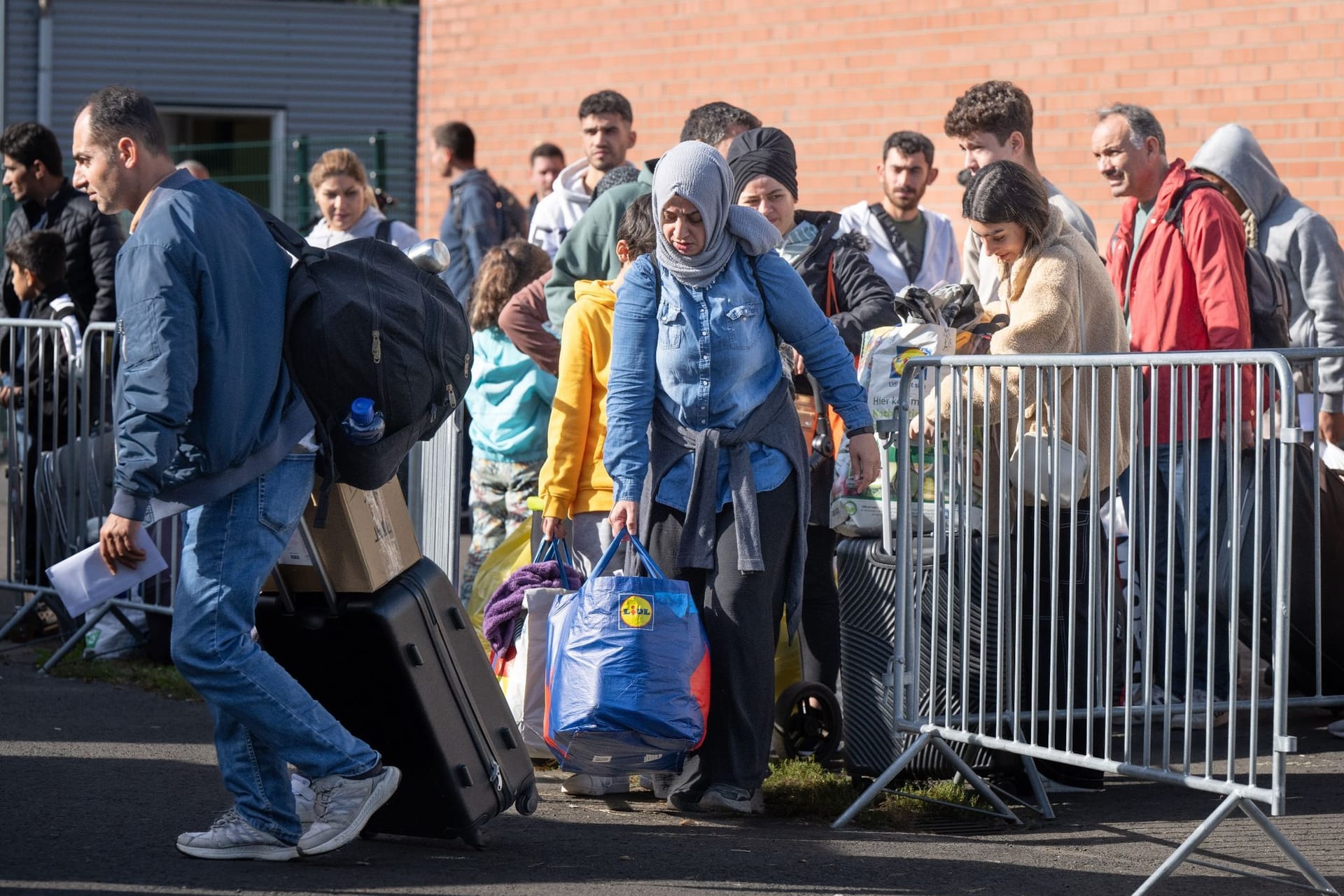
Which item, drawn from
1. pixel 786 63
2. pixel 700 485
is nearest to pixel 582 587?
pixel 700 485

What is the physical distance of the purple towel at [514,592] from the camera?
5480mm

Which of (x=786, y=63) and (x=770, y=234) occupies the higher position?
(x=786, y=63)

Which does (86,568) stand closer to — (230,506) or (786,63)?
(230,506)

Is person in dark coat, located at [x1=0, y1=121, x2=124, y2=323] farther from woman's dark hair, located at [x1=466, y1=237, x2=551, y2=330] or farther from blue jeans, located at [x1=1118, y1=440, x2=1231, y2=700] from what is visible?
blue jeans, located at [x1=1118, y1=440, x2=1231, y2=700]

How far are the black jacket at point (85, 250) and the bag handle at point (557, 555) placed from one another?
3.63m

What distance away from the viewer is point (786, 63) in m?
11.7

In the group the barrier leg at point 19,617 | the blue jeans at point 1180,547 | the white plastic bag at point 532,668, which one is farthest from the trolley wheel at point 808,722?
the barrier leg at point 19,617

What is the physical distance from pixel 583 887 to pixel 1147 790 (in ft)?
6.97

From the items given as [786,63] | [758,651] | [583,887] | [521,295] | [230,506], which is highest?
[786,63]

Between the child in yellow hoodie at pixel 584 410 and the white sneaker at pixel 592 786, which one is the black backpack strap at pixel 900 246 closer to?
the child in yellow hoodie at pixel 584 410

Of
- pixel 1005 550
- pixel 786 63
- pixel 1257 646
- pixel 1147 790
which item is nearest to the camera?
pixel 1257 646

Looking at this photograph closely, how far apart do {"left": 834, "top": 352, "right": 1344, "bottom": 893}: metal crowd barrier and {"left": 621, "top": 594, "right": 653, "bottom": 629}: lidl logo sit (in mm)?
794

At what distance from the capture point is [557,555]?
217 inches

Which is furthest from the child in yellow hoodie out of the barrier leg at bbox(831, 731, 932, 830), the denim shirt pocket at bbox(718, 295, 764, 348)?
the barrier leg at bbox(831, 731, 932, 830)
